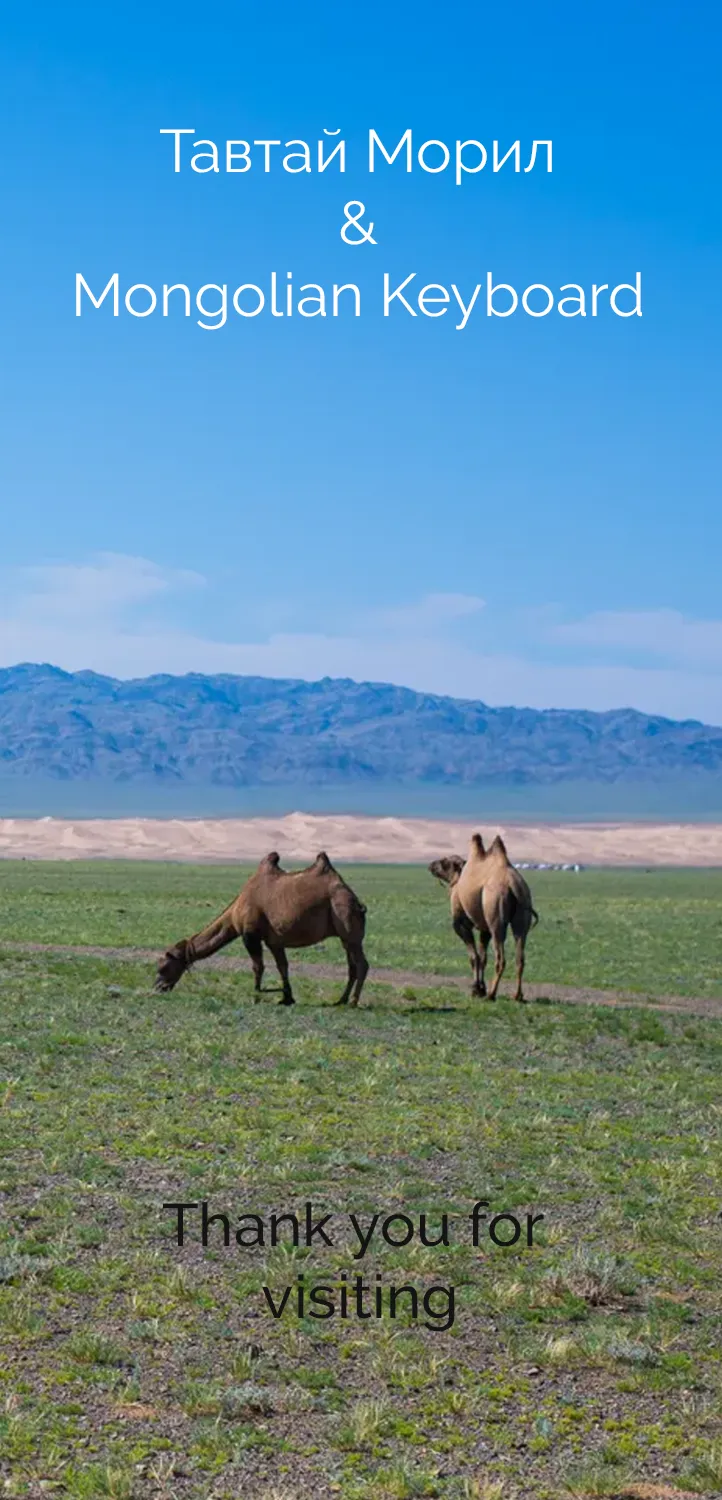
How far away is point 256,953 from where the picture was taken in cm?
2523

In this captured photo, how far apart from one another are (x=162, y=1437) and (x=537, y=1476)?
6.16 ft

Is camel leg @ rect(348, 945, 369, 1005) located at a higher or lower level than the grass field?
higher

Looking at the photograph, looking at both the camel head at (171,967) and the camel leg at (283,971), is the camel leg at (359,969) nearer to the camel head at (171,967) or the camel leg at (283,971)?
the camel leg at (283,971)

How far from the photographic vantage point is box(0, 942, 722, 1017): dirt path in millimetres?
28484

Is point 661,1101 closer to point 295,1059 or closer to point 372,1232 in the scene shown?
point 295,1059

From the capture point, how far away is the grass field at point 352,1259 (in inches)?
317

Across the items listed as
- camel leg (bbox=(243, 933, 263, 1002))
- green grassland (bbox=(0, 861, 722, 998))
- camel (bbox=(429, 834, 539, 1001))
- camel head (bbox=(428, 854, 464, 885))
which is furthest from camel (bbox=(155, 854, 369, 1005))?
green grassland (bbox=(0, 861, 722, 998))

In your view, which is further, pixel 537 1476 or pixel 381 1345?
pixel 381 1345

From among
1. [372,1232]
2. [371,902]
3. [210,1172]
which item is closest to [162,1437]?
[372,1232]

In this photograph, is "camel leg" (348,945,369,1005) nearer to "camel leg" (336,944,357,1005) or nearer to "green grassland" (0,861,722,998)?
"camel leg" (336,944,357,1005)

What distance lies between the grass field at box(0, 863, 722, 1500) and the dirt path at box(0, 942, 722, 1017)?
4.64 metres

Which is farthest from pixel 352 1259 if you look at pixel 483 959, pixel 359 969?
pixel 483 959

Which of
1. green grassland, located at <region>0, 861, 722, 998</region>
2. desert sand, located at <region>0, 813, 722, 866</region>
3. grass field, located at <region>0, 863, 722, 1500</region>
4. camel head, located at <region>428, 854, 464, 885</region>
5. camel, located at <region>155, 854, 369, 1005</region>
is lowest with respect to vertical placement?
grass field, located at <region>0, 863, 722, 1500</region>

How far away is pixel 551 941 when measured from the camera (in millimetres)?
45406
